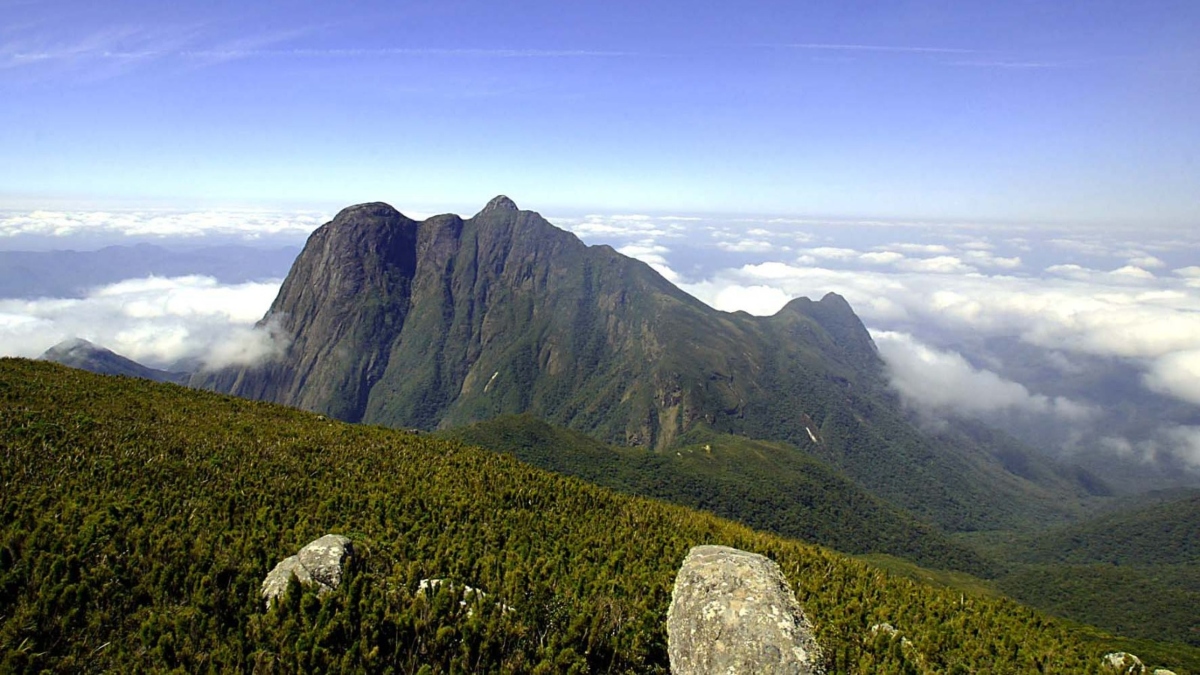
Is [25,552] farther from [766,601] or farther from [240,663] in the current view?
[766,601]

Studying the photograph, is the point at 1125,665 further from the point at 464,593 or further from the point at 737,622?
the point at 464,593

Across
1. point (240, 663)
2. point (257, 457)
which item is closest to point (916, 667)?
point (240, 663)

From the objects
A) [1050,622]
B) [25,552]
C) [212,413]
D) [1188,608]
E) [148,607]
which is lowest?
[1188,608]

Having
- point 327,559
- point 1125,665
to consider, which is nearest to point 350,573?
point 327,559

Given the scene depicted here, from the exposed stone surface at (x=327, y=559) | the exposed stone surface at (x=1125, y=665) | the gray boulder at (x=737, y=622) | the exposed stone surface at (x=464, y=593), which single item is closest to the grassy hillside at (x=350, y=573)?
the exposed stone surface at (x=464, y=593)

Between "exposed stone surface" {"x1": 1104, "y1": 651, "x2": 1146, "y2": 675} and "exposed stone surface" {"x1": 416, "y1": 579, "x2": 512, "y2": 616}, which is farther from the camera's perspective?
"exposed stone surface" {"x1": 1104, "y1": 651, "x2": 1146, "y2": 675}

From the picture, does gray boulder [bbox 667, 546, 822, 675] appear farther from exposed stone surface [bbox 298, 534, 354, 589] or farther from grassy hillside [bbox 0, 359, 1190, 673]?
exposed stone surface [bbox 298, 534, 354, 589]

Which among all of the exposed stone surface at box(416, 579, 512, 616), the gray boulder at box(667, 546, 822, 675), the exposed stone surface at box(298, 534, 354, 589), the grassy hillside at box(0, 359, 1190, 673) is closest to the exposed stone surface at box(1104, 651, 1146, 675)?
the grassy hillside at box(0, 359, 1190, 673)
